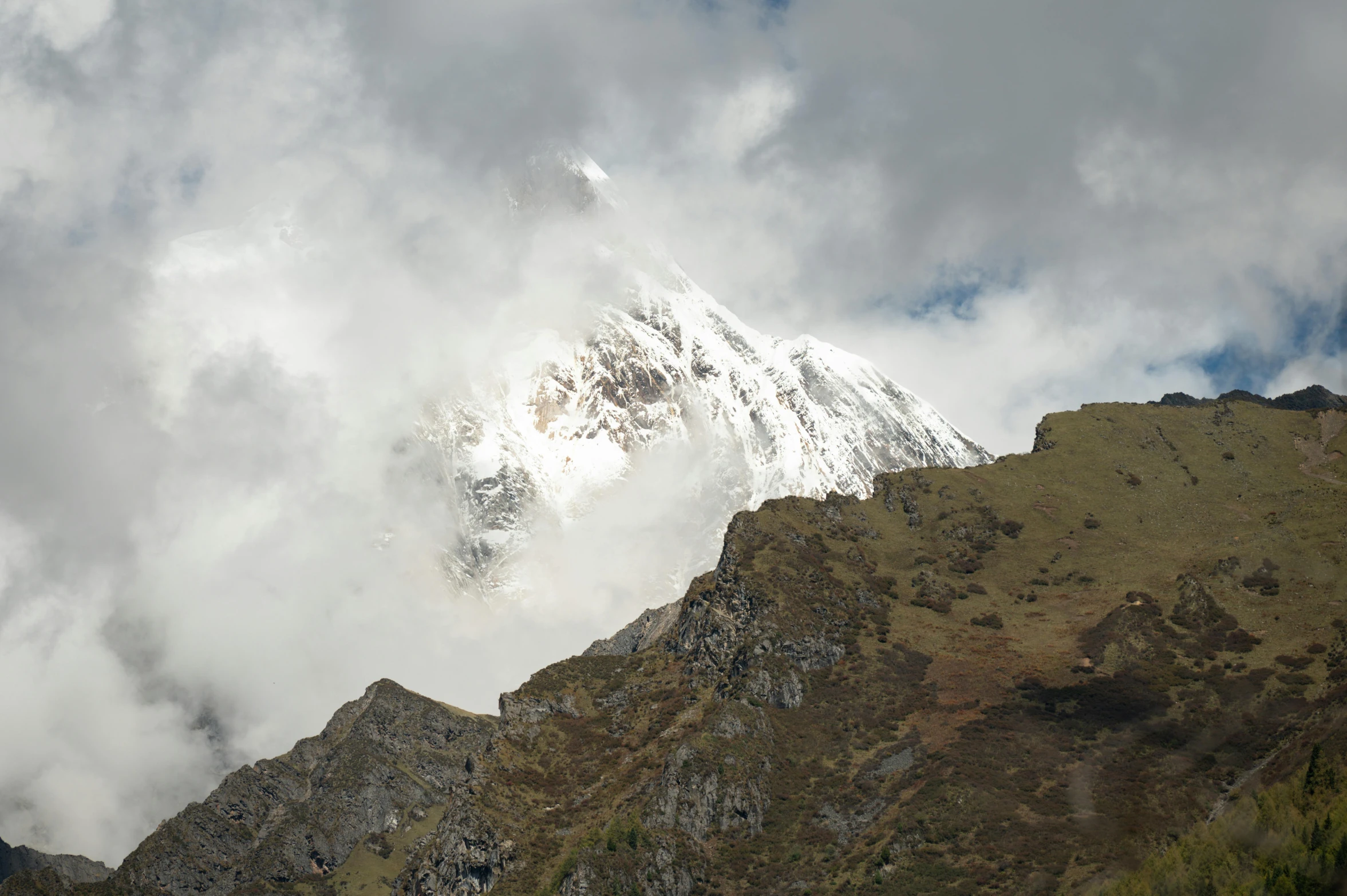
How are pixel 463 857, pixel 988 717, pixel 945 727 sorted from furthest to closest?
1. pixel 463 857
2. pixel 945 727
3. pixel 988 717

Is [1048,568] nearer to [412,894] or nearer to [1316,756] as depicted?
[1316,756]

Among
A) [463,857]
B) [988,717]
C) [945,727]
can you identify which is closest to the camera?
[988,717]

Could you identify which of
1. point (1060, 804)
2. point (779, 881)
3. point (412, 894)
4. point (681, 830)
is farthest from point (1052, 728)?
point (412, 894)

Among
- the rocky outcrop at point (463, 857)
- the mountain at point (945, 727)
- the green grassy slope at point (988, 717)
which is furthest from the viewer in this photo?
the rocky outcrop at point (463, 857)

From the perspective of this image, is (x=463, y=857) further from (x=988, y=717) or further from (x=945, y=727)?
(x=988, y=717)

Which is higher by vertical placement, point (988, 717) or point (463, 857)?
point (463, 857)

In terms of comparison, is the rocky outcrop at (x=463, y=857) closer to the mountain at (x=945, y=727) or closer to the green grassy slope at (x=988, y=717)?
the mountain at (x=945, y=727)

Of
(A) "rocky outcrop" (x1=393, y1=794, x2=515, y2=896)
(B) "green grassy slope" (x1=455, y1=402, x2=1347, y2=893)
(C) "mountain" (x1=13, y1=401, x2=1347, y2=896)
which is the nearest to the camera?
(C) "mountain" (x1=13, y1=401, x2=1347, y2=896)

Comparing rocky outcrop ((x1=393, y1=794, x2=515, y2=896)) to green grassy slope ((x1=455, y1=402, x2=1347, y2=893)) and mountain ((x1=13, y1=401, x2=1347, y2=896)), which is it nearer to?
mountain ((x1=13, y1=401, x2=1347, y2=896))

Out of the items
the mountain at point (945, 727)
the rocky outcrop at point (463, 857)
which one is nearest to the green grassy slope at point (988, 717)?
the mountain at point (945, 727)

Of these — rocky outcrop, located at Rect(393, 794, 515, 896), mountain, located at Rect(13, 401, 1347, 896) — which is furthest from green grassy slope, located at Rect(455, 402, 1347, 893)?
rocky outcrop, located at Rect(393, 794, 515, 896)

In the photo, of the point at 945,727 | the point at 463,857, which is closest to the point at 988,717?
the point at 945,727

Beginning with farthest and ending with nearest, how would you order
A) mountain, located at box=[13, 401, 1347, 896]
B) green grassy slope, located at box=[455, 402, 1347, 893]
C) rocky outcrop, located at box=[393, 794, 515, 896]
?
rocky outcrop, located at box=[393, 794, 515, 896] → green grassy slope, located at box=[455, 402, 1347, 893] → mountain, located at box=[13, 401, 1347, 896]

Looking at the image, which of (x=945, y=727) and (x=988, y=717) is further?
(x=945, y=727)
